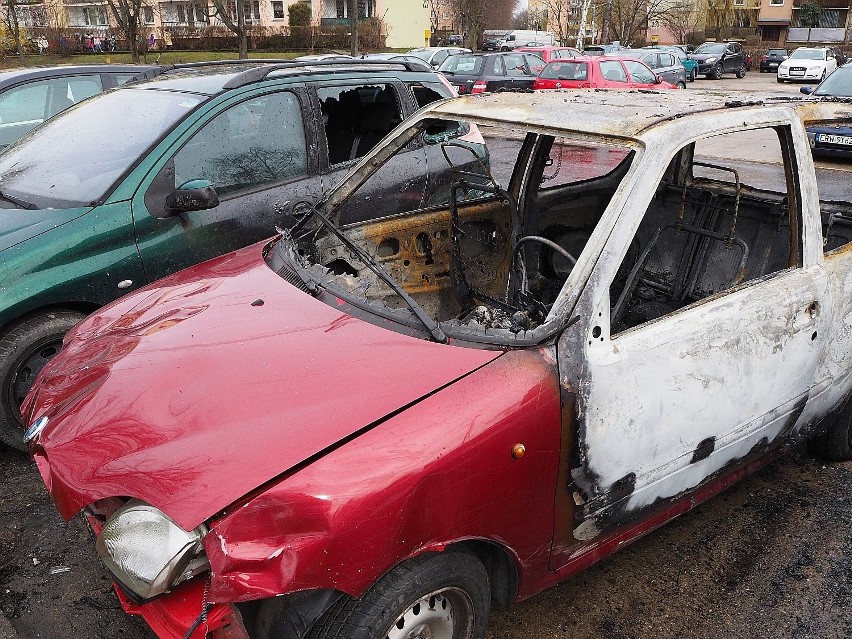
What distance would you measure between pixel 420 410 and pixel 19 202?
2.99 metres

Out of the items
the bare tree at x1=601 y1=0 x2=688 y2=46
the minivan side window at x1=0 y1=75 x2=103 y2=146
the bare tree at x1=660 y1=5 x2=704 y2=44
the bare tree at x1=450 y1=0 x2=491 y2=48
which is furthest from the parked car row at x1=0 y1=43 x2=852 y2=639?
the bare tree at x1=660 y1=5 x2=704 y2=44

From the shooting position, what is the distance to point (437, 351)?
2.17 meters

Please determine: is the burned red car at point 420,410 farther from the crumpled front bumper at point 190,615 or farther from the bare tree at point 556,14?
the bare tree at point 556,14

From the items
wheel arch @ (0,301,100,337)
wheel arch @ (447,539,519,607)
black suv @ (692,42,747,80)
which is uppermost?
black suv @ (692,42,747,80)

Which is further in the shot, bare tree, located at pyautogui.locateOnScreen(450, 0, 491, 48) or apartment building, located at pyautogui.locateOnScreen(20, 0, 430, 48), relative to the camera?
apartment building, located at pyautogui.locateOnScreen(20, 0, 430, 48)

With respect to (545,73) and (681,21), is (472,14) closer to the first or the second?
(681,21)

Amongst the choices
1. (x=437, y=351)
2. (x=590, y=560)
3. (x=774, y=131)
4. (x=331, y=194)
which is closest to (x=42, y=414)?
(x=437, y=351)

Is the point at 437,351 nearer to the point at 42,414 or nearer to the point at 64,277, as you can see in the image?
the point at 42,414

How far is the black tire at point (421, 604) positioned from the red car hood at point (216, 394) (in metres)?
0.39

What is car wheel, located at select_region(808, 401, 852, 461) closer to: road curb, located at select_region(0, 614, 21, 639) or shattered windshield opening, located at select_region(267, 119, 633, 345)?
shattered windshield opening, located at select_region(267, 119, 633, 345)

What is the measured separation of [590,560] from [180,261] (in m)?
2.68

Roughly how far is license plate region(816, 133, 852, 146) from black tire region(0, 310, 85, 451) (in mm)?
11190

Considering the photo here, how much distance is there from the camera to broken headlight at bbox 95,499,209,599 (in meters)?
1.80

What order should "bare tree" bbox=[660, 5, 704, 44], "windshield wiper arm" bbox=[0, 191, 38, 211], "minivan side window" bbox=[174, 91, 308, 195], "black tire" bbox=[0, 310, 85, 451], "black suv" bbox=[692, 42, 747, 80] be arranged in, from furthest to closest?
"bare tree" bbox=[660, 5, 704, 44], "black suv" bbox=[692, 42, 747, 80], "minivan side window" bbox=[174, 91, 308, 195], "windshield wiper arm" bbox=[0, 191, 38, 211], "black tire" bbox=[0, 310, 85, 451]
